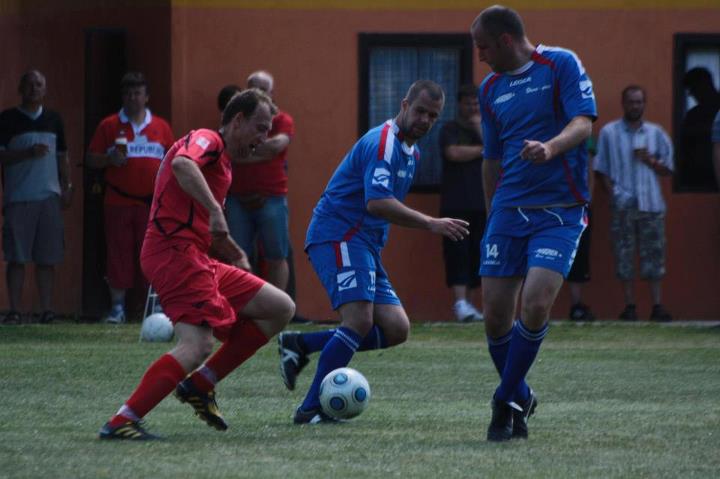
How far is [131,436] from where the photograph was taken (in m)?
8.05

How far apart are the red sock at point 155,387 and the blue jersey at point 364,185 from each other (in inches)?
55.6

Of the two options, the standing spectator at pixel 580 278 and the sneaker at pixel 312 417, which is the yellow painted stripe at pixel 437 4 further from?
the sneaker at pixel 312 417

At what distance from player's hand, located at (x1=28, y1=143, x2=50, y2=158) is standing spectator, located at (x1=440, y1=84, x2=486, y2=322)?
144 inches

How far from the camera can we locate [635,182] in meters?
16.8

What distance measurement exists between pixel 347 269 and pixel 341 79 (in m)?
8.13

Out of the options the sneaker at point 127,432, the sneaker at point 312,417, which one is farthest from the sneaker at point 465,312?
the sneaker at point 127,432

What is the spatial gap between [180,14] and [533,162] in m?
9.13

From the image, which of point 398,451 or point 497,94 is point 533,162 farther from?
point 398,451

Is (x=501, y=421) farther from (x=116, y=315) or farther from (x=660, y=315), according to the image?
(x=660, y=315)

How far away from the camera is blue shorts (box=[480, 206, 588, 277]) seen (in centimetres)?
821

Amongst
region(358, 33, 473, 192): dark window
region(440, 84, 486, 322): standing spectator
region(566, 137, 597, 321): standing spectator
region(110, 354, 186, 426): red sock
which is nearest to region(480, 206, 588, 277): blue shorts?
region(110, 354, 186, 426): red sock

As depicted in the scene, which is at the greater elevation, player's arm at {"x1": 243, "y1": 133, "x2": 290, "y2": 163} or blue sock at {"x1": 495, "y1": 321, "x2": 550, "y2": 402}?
player's arm at {"x1": 243, "y1": 133, "x2": 290, "y2": 163}

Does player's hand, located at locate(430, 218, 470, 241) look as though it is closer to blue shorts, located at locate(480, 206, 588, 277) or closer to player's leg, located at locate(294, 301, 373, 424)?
blue shorts, located at locate(480, 206, 588, 277)

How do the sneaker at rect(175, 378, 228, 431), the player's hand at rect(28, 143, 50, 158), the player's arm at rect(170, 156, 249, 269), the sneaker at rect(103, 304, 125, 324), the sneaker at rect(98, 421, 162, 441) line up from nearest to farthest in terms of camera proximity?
the player's arm at rect(170, 156, 249, 269) < the sneaker at rect(98, 421, 162, 441) < the sneaker at rect(175, 378, 228, 431) < the player's hand at rect(28, 143, 50, 158) < the sneaker at rect(103, 304, 125, 324)
